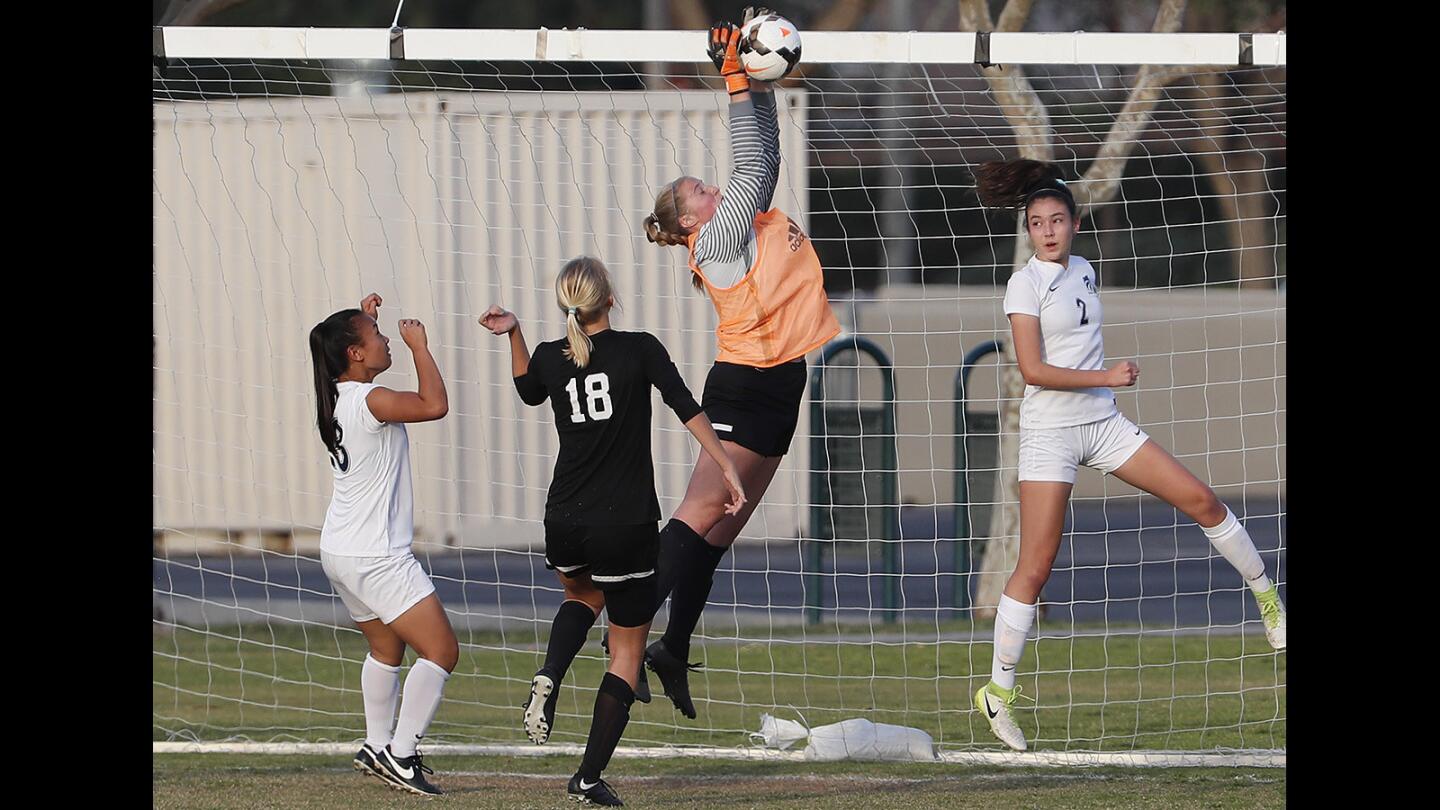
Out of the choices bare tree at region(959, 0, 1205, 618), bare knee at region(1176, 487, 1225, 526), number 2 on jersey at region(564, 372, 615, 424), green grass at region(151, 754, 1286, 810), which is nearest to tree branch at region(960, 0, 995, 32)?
bare tree at region(959, 0, 1205, 618)

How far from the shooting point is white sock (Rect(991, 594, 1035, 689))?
246 inches

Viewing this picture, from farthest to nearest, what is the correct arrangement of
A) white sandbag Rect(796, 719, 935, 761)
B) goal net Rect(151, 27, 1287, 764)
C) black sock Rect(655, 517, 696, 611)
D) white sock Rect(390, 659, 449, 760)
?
goal net Rect(151, 27, 1287, 764)
white sandbag Rect(796, 719, 935, 761)
black sock Rect(655, 517, 696, 611)
white sock Rect(390, 659, 449, 760)

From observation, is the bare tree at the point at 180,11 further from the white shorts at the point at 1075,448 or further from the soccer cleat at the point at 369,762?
the white shorts at the point at 1075,448

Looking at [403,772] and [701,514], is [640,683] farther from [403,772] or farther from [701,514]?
[403,772]

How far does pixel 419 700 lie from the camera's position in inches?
243

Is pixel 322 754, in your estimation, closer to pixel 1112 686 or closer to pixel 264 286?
pixel 1112 686

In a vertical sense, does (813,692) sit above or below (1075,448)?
below

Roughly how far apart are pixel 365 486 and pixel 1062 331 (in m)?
2.62

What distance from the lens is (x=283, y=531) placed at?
→ 12.6m

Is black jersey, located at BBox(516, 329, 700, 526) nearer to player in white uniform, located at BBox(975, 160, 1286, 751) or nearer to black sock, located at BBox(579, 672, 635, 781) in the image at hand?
Result: black sock, located at BBox(579, 672, 635, 781)

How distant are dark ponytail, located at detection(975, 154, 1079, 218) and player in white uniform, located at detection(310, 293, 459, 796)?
2207 mm

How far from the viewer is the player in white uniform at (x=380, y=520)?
605 centimetres

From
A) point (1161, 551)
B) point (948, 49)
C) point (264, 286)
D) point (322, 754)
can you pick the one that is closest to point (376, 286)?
point (264, 286)

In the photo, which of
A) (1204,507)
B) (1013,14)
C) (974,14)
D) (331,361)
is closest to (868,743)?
(1204,507)
